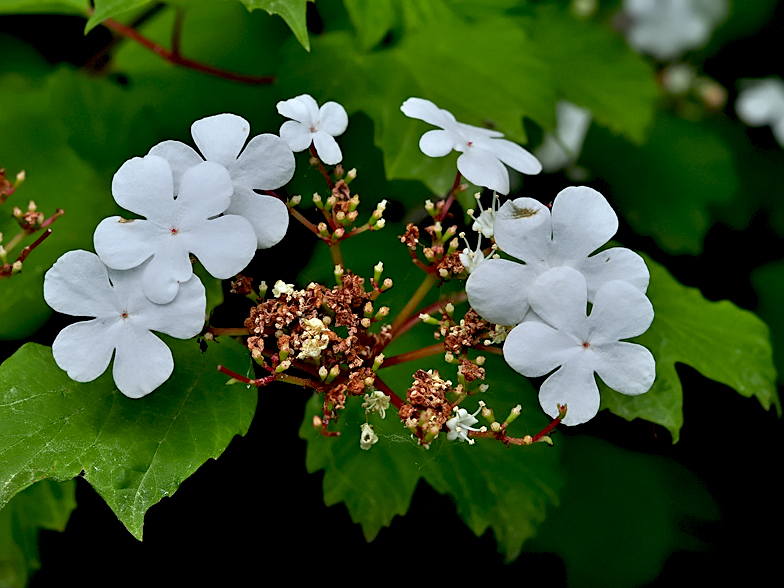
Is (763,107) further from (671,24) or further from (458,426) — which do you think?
(458,426)

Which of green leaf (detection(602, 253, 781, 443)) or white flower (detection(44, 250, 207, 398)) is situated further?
green leaf (detection(602, 253, 781, 443))

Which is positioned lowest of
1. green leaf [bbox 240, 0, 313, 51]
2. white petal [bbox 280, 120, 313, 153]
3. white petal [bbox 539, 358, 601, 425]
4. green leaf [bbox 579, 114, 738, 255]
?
green leaf [bbox 579, 114, 738, 255]

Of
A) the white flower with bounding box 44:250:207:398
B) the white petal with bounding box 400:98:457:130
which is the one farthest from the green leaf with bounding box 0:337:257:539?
the white petal with bounding box 400:98:457:130

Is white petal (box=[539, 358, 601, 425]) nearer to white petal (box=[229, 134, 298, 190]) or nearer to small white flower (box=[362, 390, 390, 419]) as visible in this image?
small white flower (box=[362, 390, 390, 419])

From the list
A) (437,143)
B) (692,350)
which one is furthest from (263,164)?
(692,350)

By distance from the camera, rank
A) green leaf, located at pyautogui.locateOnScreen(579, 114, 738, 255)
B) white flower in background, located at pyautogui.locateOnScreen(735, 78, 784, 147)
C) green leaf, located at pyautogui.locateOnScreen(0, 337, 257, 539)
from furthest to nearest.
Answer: white flower in background, located at pyautogui.locateOnScreen(735, 78, 784, 147) < green leaf, located at pyautogui.locateOnScreen(579, 114, 738, 255) < green leaf, located at pyautogui.locateOnScreen(0, 337, 257, 539)

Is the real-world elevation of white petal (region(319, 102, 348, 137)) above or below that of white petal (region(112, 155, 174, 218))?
below
